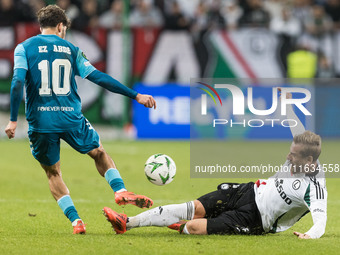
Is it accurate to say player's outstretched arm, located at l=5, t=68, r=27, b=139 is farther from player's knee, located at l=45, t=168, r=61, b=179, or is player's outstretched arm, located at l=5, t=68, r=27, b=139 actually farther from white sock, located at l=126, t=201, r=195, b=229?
white sock, located at l=126, t=201, r=195, b=229

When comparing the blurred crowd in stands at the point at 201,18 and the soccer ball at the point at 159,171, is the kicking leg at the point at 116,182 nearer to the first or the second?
the soccer ball at the point at 159,171

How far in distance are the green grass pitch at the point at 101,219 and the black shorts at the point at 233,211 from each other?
0.11 m

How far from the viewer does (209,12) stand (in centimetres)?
2069

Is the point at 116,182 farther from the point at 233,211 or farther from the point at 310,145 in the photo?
the point at 310,145

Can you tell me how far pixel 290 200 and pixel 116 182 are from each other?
1618 millimetres

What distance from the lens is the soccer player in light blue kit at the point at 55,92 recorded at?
21.1ft

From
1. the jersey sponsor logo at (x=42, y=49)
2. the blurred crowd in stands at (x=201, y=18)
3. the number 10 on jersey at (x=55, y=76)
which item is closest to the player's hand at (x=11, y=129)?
the number 10 on jersey at (x=55, y=76)

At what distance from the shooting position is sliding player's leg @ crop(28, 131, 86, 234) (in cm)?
654

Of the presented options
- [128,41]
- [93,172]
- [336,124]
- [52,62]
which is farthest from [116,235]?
[128,41]

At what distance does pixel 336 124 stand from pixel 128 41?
640 centimetres

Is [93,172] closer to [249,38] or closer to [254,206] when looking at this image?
[254,206]

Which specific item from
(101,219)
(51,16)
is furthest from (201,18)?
(51,16)

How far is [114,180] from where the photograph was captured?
6.63m

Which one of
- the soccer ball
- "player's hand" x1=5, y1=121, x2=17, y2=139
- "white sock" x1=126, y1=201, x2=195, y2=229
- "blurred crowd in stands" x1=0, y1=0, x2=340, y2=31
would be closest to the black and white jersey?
"white sock" x1=126, y1=201, x2=195, y2=229
